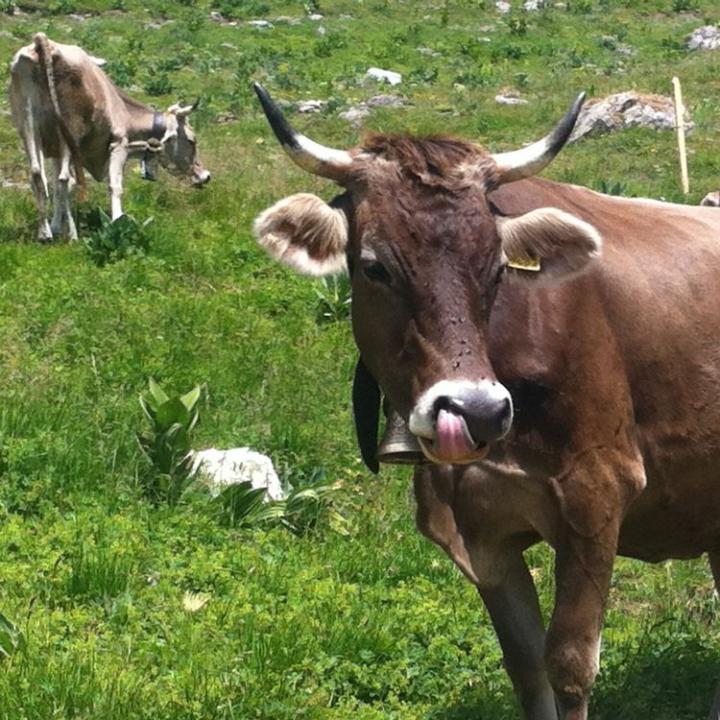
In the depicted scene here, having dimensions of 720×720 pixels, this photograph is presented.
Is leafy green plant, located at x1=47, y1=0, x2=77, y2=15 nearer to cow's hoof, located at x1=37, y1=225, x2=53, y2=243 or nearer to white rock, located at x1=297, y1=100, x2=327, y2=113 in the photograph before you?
white rock, located at x1=297, y1=100, x2=327, y2=113

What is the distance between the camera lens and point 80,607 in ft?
19.0

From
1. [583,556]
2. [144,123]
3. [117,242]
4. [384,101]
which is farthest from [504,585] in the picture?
[384,101]

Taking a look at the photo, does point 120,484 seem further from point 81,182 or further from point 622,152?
point 622,152

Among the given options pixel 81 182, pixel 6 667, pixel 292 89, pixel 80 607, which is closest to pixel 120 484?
pixel 80 607

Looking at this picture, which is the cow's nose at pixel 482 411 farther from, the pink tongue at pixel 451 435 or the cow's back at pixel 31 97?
the cow's back at pixel 31 97

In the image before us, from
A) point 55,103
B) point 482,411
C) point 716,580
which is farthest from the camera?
point 55,103

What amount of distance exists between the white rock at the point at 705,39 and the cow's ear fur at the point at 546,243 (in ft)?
109

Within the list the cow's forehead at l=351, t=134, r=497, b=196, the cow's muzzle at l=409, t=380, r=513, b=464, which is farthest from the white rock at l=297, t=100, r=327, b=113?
the cow's muzzle at l=409, t=380, r=513, b=464

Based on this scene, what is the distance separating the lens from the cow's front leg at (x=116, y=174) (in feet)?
46.5

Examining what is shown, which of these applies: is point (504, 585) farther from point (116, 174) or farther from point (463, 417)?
point (116, 174)

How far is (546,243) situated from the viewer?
4.55 meters

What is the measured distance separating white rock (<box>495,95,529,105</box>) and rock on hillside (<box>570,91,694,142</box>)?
2.66 meters

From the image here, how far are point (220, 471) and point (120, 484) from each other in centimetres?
60

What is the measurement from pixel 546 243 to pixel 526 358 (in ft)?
1.30
